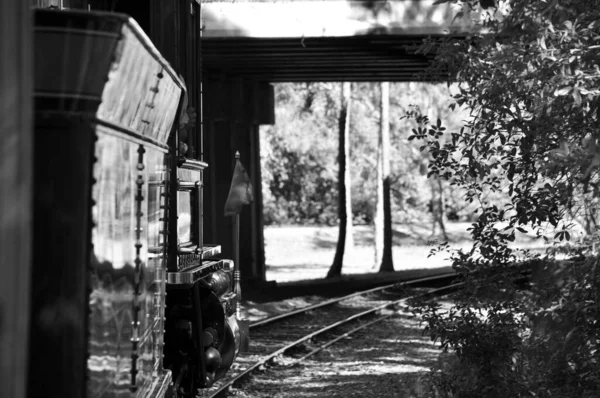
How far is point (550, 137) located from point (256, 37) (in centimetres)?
1208

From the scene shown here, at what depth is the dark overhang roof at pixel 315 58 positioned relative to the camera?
19.4m

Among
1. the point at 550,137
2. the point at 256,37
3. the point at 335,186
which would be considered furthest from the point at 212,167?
the point at 335,186

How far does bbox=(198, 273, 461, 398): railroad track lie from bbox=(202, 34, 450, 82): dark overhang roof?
4.83m

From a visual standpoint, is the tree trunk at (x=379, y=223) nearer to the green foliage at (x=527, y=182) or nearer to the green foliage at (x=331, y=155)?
the green foliage at (x=331, y=155)

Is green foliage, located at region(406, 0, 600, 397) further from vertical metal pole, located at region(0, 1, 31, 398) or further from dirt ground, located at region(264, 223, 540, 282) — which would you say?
dirt ground, located at region(264, 223, 540, 282)

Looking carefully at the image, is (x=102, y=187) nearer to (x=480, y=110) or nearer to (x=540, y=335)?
(x=540, y=335)

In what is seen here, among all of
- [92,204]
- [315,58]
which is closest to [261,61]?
[315,58]

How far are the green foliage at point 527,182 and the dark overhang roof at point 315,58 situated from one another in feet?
31.2

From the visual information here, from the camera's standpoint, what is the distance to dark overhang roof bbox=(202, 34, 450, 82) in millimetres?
19391

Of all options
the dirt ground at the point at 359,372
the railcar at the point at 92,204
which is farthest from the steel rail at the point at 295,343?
the railcar at the point at 92,204

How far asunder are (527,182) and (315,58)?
14418 mm

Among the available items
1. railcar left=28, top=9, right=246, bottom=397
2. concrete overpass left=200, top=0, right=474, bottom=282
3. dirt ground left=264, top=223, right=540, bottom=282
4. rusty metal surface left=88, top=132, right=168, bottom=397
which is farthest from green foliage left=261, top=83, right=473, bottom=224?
railcar left=28, top=9, right=246, bottom=397

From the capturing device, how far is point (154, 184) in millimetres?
5551

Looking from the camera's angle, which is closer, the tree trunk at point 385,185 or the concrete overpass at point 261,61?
the concrete overpass at point 261,61
